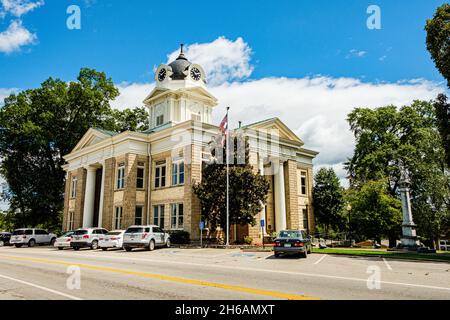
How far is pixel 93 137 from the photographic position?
39.2 meters

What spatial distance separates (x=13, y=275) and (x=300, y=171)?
32265mm

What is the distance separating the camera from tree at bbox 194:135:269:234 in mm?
26625

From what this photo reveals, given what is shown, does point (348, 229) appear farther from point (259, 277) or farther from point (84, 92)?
point (84, 92)

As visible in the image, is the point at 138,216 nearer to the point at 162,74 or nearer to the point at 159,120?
the point at 159,120

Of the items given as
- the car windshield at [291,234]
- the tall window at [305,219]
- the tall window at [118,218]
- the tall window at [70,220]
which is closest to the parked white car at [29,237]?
the tall window at [70,220]

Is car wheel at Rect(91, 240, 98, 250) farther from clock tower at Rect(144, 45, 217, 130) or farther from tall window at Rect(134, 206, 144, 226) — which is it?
clock tower at Rect(144, 45, 217, 130)

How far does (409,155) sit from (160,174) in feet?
85.6

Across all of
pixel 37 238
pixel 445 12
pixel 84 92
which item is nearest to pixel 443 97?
pixel 445 12

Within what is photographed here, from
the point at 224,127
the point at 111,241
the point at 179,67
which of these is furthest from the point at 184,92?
the point at 111,241

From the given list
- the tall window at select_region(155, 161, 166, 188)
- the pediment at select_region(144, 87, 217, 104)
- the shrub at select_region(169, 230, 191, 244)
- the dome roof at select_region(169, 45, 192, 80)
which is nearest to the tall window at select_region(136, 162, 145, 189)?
the tall window at select_region(155, 161, 166, 188)

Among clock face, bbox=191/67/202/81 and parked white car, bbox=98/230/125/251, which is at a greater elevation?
clock face, bbox=191/67/202/81

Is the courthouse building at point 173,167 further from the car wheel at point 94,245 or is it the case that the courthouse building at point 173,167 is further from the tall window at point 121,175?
the car wheel at point 94,245

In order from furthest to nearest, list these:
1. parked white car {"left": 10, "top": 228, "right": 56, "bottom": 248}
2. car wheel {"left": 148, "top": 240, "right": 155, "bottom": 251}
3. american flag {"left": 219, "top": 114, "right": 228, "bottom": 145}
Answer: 1. parked white car {"left": 10, "top": 228, "right": 56, "bottom": 248}
2. american flag {"left": 219, "top": 114, "right": 228, "bottom": 145}
3. car wheel {"left": 148, "top": 240, "right": 155, "bottom": 251}

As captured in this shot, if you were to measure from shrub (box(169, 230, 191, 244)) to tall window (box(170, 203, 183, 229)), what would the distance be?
1.79 metres
